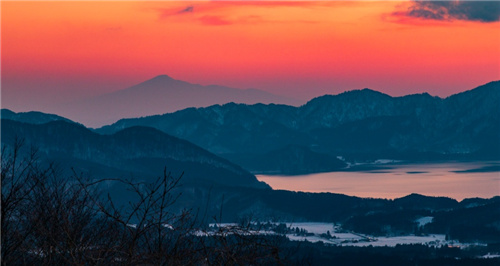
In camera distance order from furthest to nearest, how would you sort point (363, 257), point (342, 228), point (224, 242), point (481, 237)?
1. point (342, 228)
2. point (481, 237)
3. point (363, 257)
4. point (224, 242)

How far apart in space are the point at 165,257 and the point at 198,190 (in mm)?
158488

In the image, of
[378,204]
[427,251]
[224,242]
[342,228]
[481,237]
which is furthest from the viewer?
[378,204]

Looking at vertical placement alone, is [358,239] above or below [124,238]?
below

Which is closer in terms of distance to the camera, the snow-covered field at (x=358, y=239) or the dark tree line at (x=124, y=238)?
the dark tree line at (x=124, y=238)

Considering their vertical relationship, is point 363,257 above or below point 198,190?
below

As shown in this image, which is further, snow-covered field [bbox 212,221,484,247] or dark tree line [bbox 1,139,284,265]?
snow-covered field [bbox 212,221,484,247]

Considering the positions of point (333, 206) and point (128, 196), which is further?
point (333, 206)

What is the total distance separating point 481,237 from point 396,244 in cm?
1916

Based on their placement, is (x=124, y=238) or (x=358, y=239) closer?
(x=124, y=238)

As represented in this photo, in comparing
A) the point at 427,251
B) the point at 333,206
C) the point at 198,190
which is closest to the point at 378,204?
the point at 333,206

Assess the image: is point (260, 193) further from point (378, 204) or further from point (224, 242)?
point (224, 242)

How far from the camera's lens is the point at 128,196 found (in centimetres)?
15175

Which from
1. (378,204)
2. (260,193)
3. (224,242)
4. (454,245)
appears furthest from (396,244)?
(224,242)

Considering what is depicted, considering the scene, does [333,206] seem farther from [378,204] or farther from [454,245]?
[454,245]
